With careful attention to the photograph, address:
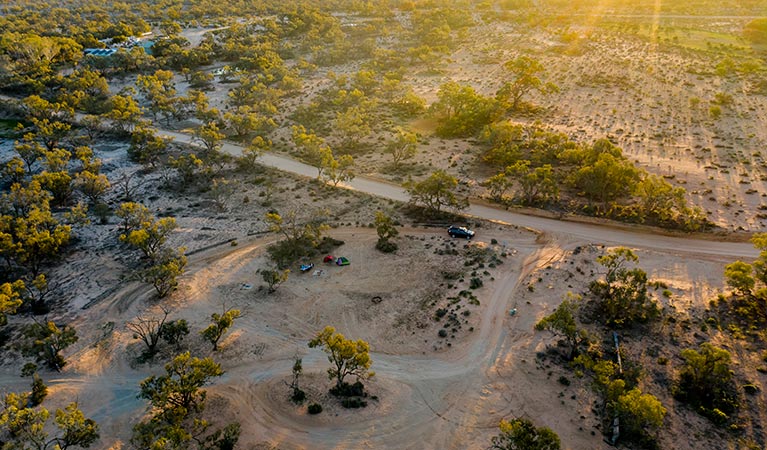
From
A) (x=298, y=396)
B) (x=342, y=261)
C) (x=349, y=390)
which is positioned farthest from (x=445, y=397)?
(x=342, y=261)

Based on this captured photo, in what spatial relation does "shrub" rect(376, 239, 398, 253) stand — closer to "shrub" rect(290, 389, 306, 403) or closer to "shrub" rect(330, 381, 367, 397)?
"shrub" rect(330, 381, 367, 397)

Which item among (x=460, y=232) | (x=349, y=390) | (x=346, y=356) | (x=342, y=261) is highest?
(x=346, y=356)

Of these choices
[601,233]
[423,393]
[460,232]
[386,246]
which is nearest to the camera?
[423,393]

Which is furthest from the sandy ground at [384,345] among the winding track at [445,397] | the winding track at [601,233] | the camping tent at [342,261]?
the winding track at [601,233]

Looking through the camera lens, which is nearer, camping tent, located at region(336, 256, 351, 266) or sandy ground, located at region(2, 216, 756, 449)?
sandy ground, located at region(2, 216, 756, 449)

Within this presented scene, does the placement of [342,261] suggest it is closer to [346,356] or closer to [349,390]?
[349,390]

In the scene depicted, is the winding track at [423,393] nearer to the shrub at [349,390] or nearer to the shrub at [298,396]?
the shrub at [298,396]

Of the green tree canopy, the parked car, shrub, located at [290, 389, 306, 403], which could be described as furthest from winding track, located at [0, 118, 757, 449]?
the parked car

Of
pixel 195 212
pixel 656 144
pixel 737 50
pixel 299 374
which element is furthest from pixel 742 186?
pixel 737 50

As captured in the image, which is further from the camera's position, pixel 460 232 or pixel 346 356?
pixel 460 232

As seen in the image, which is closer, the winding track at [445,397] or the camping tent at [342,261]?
the winding track at [445,397]

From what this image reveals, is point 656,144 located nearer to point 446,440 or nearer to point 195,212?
point 446,440
